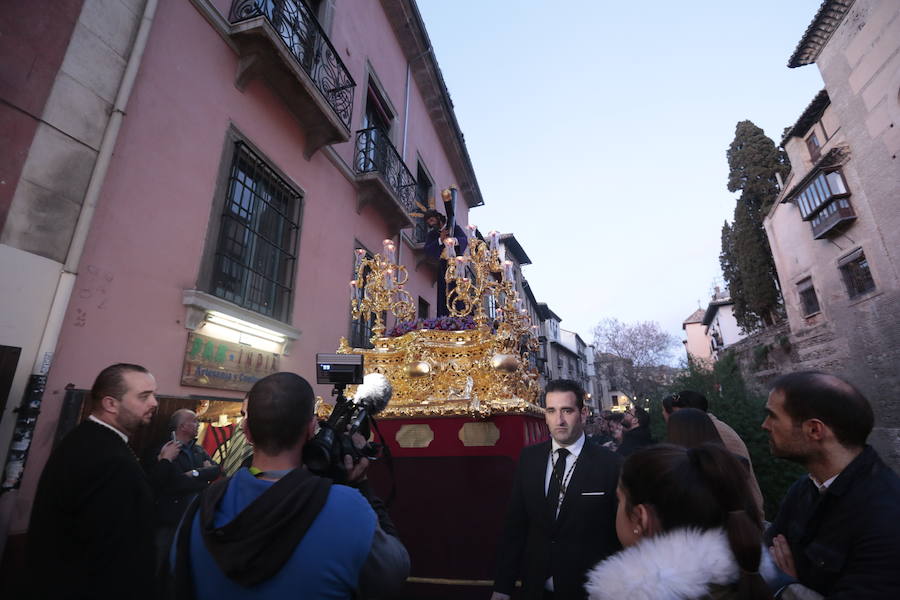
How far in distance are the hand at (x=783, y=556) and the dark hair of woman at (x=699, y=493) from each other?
490mm

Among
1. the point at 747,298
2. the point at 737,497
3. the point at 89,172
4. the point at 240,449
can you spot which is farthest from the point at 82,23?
the point at 747,298

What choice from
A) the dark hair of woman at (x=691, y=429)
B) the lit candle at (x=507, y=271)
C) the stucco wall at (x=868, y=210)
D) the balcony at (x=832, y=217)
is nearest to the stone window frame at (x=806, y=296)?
the stucco wall at (x=868, y=210)

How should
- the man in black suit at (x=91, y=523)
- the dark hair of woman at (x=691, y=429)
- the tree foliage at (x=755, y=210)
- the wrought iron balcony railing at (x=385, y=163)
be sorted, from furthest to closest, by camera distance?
the tree foliage at (x=755, y=210) → the wrought iron balcony railing at (x=385, y=163) → the dark hair of woman at (x=691, y=429) → the man in black suit at (x=91, y=523)

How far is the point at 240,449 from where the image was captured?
3547mm

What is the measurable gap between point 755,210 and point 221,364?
2400 cm

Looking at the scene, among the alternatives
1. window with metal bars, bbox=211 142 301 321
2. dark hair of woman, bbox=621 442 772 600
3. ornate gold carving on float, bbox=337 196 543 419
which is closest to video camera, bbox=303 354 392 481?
dark hair of woman, bbox=621 442 772 600

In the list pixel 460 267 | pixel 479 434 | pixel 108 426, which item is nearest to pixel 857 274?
pixel 460 267

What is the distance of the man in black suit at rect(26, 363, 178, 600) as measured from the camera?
1930 mm

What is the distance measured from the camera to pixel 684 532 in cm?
125

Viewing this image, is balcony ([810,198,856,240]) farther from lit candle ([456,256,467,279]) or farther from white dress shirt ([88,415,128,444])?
white dress shirt ([88,415,128,444])

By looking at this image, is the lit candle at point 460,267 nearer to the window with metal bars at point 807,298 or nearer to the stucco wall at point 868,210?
the stucco wall at point 868,210

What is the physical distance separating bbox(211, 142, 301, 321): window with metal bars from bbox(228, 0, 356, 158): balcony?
3.43ft

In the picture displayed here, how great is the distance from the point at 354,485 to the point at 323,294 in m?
5.56

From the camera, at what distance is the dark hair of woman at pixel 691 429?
8.79ft
